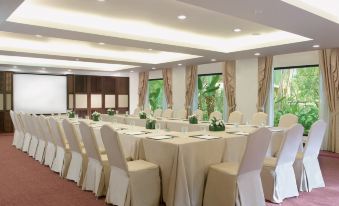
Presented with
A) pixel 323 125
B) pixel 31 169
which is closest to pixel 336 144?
pixel 323 125

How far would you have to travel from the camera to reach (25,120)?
729cm

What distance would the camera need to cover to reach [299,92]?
8.49 metres

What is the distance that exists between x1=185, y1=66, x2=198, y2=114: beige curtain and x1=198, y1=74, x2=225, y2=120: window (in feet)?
1.26

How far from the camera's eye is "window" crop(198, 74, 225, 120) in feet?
35.0

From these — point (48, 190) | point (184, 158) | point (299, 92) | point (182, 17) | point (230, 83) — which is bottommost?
point (48, 190)

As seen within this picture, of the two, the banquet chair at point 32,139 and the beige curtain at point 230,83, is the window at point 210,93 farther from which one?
the banquet chair at point 32,139

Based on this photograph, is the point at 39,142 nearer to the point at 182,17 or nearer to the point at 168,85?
the point at 182,17

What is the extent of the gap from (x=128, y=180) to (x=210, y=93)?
26.3ft

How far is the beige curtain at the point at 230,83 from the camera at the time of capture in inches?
383

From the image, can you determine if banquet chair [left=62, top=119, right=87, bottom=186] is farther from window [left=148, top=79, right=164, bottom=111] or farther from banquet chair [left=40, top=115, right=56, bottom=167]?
window [left=148, top=79, right=164, bottom=111]

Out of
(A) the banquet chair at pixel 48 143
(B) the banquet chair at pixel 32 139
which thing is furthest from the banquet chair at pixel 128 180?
(B) the banquet chair at pixel 32 139

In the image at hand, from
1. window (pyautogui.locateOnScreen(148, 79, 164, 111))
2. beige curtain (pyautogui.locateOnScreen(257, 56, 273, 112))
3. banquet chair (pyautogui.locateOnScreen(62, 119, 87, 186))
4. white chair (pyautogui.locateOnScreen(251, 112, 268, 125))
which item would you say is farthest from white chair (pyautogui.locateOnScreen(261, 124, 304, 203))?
window (pyautogui.locateOnScreen(148, 79, 164, 111))

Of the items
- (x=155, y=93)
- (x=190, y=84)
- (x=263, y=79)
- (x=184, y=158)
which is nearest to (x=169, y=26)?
(x=184, y=158)

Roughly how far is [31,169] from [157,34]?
380cm
